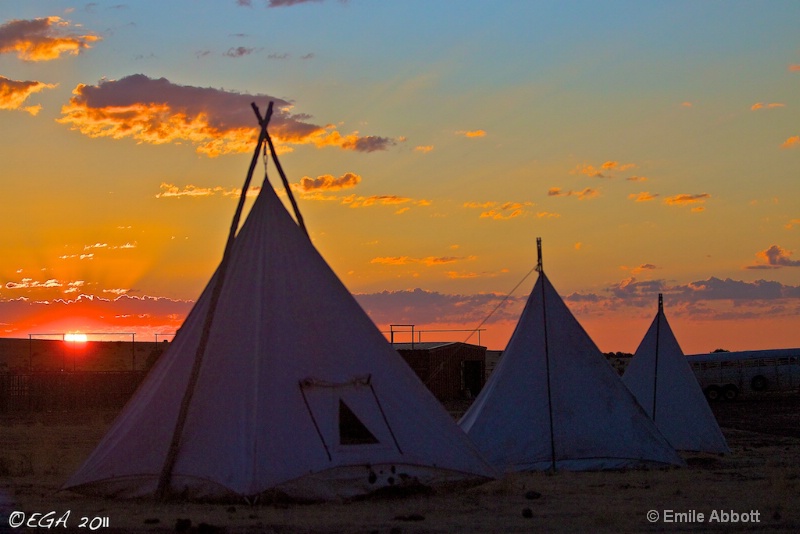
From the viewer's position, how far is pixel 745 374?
170ft

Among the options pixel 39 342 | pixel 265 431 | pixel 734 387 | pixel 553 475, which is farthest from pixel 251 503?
pixel 39 342

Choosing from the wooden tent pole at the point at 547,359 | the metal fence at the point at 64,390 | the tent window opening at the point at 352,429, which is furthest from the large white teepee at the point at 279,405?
the metal fence at the point at 64,390

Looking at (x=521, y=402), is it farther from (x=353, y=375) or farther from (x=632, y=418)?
(x=353, y=375)

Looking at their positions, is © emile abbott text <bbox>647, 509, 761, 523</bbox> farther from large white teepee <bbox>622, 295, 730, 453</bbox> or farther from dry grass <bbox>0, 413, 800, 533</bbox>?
large white teepee <bbox>622, 295, 730, 453</bbox>

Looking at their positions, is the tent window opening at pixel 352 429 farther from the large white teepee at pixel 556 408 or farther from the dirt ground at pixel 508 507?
the large white teepee at pixel 556 408

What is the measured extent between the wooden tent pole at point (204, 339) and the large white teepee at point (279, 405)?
5cm

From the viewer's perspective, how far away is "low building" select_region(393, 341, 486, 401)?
4981cm

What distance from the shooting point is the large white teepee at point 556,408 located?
16.9 m

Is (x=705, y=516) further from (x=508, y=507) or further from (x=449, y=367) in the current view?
(x=449, y=367)

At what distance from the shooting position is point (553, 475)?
16.2 m

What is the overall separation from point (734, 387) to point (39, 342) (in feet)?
183

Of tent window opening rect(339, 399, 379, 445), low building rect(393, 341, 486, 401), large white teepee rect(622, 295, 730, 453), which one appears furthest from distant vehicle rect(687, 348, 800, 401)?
tent window opening rect(339, 399, 379, 445)

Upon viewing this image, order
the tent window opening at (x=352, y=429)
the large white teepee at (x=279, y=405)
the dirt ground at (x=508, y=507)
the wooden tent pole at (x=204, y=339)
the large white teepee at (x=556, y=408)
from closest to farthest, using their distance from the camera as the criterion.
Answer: the dirt ground at (x=508, y=507)
the large white teepee at (x=279, y=405)
the wooden tent pole at (x=204, y=339)
the tent window opening at (x=352, y=429)
the large white teepee at (x=556, y=408)

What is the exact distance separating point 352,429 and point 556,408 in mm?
5626
